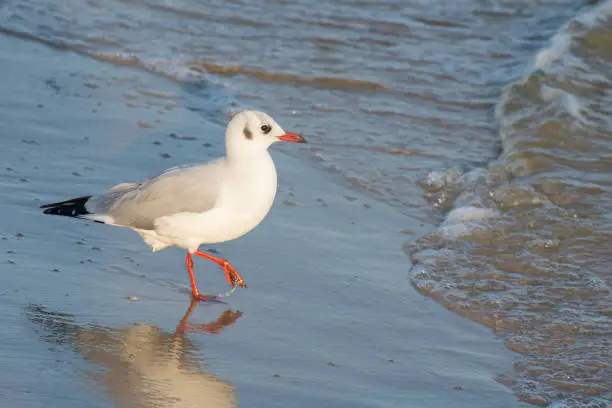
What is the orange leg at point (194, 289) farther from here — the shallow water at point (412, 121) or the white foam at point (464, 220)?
the white foam at point (464, 220)

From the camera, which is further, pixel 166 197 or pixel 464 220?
pixel 464 220

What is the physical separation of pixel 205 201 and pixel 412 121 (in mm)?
3458

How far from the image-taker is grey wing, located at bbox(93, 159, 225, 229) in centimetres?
519

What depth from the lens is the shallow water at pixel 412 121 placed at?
5547 mm

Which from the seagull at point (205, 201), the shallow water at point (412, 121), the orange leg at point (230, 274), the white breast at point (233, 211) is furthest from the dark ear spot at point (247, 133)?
the shallow water at point (412, 121)

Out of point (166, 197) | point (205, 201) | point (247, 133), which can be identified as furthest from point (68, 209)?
point (247, 133)

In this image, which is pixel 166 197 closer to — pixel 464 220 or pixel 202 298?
pixel 202 298

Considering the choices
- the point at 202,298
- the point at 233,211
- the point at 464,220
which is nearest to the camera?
the point at 233,211

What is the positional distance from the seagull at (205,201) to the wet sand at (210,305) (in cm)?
23

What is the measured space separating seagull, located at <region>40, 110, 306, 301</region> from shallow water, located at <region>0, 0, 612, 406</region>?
28 centimetres

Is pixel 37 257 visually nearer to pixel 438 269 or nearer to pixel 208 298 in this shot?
pixel 208 298

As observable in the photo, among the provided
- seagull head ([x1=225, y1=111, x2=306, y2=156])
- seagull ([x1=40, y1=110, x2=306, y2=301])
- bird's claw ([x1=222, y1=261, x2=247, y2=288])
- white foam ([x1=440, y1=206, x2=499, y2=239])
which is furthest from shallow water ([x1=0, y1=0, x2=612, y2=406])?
seagull head ([x1=225, y1=111, x2=306, y2=156])

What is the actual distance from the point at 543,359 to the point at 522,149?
321 centimetres

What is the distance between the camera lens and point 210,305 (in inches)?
204
